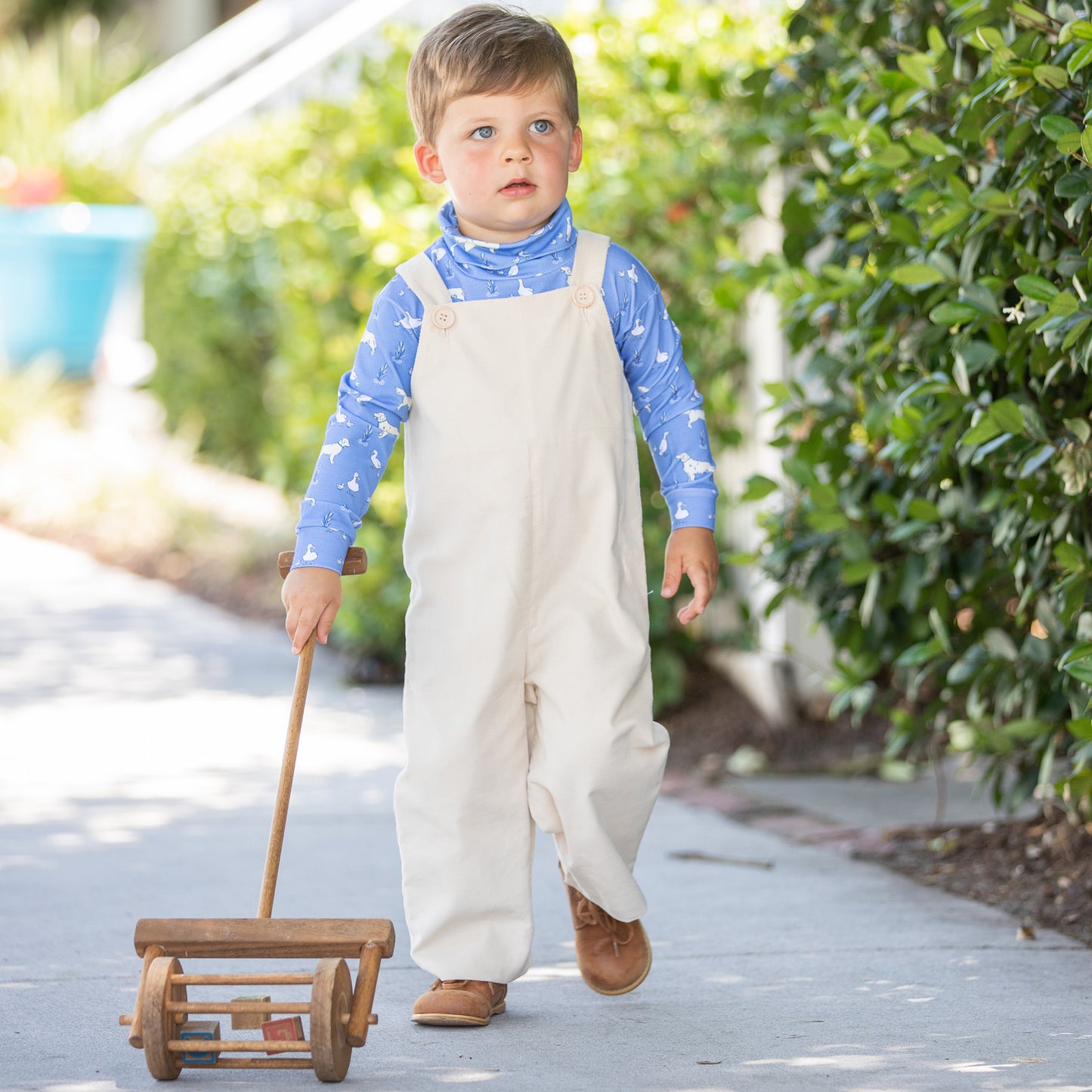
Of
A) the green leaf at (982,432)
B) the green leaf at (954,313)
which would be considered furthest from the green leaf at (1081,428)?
the green leaf at (954,313)

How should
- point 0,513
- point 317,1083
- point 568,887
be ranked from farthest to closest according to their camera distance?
point 0,513, point 568,887, point 317,1083

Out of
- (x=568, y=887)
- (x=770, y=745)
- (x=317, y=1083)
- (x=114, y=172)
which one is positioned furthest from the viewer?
(x=114, y=172)

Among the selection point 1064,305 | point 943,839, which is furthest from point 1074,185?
point 943,839

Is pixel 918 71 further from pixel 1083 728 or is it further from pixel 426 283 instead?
pixel 1083 728

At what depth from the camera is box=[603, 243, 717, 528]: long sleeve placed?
2711 mm

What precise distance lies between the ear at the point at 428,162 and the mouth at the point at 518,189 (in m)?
0.14

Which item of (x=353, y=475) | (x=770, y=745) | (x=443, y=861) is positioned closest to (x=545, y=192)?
(x=353, y=475)

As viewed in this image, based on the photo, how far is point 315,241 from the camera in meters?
6.30

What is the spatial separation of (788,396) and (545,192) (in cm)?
125

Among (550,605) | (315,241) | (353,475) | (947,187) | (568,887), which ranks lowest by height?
(568,887)

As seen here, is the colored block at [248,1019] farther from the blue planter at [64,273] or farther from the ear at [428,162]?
the blue planter at [64,273]

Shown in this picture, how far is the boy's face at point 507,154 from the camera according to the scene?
2.59 metres

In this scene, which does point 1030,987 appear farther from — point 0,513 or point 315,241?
point 0,513

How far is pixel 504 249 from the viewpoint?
2.66 meters
